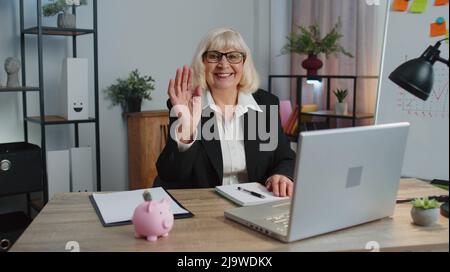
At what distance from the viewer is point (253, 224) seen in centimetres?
115

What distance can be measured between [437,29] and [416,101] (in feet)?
0.81

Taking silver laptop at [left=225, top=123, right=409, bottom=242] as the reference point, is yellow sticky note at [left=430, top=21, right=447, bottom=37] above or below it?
above

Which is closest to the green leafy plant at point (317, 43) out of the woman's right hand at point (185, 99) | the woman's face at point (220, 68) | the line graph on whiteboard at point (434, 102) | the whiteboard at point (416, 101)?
the woman's face at point (220, 68)

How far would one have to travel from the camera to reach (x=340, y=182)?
1.03m

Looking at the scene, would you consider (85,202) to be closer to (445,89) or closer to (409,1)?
(445,89)

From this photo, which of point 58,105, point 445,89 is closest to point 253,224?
point 445,89

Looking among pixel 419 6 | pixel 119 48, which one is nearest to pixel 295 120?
pixel 119 48

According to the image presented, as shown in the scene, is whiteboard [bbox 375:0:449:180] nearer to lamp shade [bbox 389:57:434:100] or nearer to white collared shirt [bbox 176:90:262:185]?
lamp shade [bbox 389:57:434:100]

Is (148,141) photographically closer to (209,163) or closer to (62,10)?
(62,10)

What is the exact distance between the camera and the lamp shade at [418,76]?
46.6 inches

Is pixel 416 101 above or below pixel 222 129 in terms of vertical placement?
above

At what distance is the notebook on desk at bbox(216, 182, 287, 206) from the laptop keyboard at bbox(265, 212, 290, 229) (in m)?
0.19

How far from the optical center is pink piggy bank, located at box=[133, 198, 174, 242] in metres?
1.06
